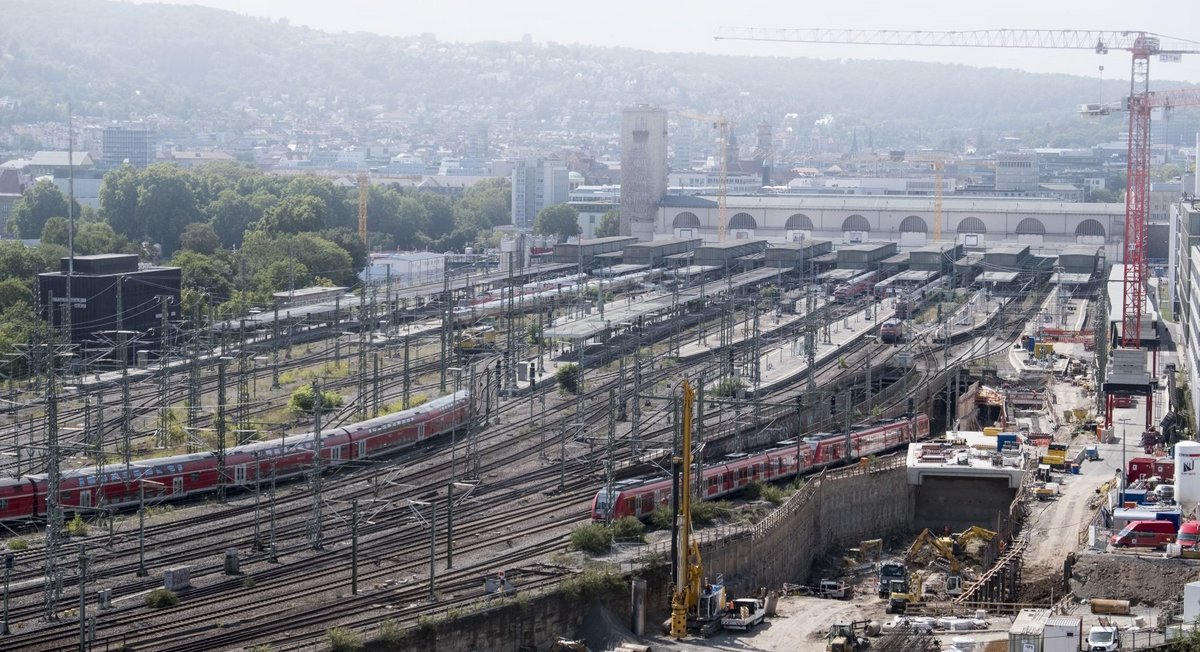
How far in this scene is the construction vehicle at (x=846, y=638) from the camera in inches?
680

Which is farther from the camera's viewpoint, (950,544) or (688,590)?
(950,544)

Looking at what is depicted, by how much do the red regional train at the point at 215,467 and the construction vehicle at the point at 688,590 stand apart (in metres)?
4.89

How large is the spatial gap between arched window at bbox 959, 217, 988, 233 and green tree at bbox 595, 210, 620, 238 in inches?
613

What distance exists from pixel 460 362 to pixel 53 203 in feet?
136

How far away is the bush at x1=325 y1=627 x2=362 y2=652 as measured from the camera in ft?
50.8

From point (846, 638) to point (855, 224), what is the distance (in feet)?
170

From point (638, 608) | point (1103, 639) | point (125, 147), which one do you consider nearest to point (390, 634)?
point (638, 608)

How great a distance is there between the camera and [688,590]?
60.8ft

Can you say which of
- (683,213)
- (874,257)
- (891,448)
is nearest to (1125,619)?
(891,448)

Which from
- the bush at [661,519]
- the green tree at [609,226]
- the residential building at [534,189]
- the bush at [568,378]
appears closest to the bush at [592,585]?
the bush at [661,519]

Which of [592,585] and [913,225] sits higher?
[913,225]

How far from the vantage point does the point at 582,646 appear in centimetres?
1764

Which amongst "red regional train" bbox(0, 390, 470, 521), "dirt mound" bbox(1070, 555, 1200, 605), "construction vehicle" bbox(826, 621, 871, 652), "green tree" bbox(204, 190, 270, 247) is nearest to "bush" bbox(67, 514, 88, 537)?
"red regional train" bbox(0, 390, 470, 521)

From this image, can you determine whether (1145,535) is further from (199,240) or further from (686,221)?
(686,221)
